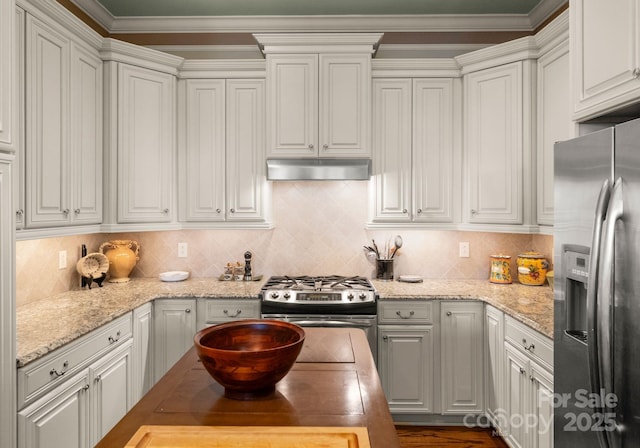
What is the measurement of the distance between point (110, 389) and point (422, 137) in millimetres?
2752

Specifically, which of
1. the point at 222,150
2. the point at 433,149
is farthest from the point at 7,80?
the point at 433,149

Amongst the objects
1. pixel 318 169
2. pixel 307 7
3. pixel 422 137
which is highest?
pixel 307 7

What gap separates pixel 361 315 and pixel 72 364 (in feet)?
5.69

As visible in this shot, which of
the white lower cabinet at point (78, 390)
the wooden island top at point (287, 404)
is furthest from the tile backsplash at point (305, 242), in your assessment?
the wooden island top at point (287, 404)

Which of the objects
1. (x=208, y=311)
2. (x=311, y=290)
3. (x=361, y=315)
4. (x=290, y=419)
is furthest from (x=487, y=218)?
(x=290, y=419)

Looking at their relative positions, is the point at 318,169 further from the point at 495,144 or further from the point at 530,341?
the point at 530,341

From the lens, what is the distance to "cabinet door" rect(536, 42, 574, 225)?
2.58 m

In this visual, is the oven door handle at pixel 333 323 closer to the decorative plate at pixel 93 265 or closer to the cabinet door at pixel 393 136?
the cabinet door at pixel 393 136

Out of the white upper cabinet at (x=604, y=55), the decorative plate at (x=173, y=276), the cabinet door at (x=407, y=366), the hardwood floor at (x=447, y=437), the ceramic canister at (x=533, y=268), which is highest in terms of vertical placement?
the white upper cabinet at (x=604, y=55)

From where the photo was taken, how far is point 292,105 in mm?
3189

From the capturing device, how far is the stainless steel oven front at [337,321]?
113 inches

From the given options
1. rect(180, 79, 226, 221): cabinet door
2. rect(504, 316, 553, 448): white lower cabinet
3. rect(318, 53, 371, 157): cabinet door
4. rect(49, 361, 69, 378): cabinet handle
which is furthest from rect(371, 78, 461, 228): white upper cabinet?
rect(49, 361, 69, 378): cabinet handle

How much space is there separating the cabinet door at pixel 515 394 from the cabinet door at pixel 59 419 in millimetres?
2369

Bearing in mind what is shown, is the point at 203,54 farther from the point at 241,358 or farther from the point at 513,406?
the point at 513,406
